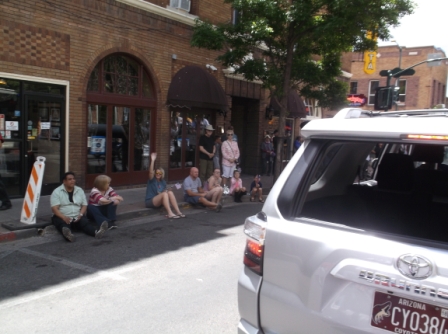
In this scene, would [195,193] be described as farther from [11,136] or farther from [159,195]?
[11,136]

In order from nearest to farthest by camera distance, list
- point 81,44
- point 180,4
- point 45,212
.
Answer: point 45,212
point 81,44
point 180,4

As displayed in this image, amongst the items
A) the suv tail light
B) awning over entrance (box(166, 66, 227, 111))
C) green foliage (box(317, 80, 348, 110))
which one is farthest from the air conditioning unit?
the suv tail light

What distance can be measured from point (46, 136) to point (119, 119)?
2.21 meters

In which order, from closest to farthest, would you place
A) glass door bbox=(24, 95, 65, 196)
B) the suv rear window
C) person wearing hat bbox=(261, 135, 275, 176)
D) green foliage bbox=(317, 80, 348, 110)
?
the suv rear window < glass door bbox=(24, 95, 65, 196) < green foliage bbox=(317, 80, 348, 110) < person wearing hat bbox=(261, 135, 275, 176)

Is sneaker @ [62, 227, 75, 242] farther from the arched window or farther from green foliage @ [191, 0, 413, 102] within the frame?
green foliage @ [191, 0, 413, 102]

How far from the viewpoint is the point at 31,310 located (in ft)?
14.6

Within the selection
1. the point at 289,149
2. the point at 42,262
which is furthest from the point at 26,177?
the point at 289,149

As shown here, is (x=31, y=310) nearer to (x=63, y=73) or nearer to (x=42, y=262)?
(x=42, y=262)

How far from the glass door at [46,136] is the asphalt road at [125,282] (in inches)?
133

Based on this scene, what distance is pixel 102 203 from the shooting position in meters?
7.92

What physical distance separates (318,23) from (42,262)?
28.8 feet

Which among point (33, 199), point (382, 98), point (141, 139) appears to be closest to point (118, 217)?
point (33, 199)

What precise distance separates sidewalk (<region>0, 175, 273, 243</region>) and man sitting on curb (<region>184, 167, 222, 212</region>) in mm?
242

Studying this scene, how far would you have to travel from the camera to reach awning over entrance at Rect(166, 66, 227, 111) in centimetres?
1309
